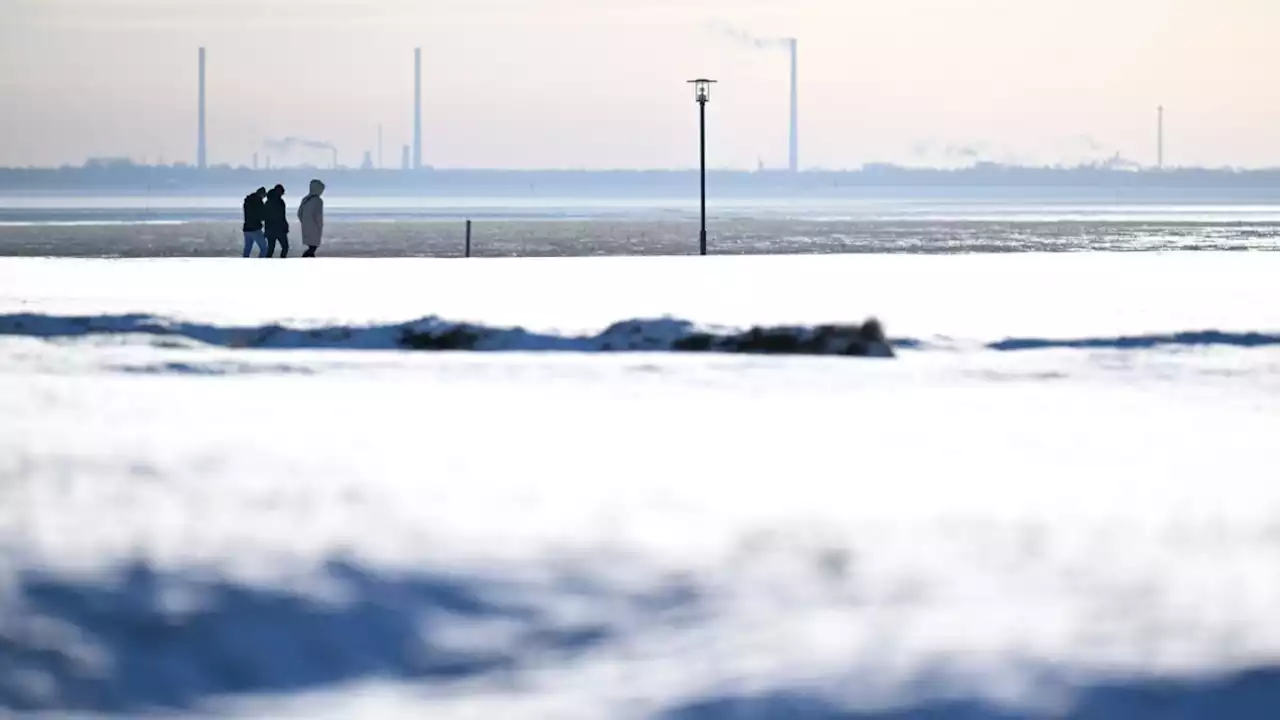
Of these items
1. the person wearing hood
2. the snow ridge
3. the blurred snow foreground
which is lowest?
the blurred snow foreground

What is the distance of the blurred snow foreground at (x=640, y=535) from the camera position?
591cm

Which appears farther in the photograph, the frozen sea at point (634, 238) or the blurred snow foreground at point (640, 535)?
the frozen sea at point (634, 238)

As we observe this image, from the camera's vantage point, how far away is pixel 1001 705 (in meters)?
5.61

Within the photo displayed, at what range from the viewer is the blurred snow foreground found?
19.4ft

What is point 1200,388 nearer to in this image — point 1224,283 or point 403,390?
point 403,390

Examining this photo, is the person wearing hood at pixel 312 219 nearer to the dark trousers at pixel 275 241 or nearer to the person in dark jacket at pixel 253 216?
the dark trousers at pixel 275 241

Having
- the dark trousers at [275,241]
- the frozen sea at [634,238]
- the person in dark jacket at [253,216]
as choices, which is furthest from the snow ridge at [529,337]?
the frozen sea at [634,238]

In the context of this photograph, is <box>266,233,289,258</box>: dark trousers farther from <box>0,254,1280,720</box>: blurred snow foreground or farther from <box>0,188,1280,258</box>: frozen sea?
<box>0,254,1280,720</box>: blurred snow foreground

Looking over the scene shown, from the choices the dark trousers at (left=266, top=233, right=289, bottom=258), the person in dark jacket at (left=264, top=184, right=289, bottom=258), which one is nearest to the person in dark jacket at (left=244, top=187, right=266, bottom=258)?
the person in dark jacket at (left=264, top=184, right=289, bottom=258)

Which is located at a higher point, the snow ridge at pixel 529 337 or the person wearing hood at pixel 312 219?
the person wearing hood at pixel 312 219

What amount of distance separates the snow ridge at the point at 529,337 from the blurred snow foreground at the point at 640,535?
0.75 m

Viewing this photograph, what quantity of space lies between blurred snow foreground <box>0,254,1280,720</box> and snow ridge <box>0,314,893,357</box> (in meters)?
0.75

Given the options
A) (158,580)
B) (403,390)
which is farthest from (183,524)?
(403,390)

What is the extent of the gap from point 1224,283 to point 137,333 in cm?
1442
